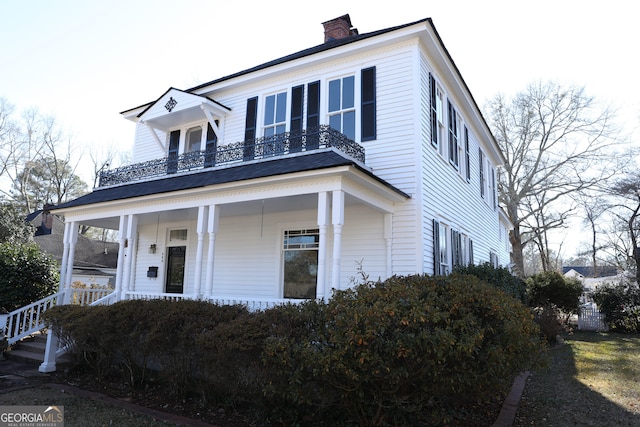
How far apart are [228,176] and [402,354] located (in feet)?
23.1

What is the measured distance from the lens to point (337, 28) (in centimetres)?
1504

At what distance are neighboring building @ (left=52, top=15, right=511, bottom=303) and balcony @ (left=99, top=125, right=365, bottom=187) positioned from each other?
4 cm

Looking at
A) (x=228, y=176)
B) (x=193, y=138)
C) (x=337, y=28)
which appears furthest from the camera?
(x=337, y=28)

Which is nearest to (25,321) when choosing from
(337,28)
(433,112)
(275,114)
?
(275,114)

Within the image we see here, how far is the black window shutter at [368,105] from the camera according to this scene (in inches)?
438

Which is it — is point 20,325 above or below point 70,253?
below

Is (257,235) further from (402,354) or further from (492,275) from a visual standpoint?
(402,354)

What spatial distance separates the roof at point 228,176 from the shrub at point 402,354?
384 centimetres

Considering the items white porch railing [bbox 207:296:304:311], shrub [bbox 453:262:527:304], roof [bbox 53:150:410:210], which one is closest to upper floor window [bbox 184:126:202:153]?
roof [bbox 53:150:410:210]

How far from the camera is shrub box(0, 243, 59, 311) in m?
12.4

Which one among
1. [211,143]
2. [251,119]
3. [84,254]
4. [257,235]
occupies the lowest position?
[257,235]

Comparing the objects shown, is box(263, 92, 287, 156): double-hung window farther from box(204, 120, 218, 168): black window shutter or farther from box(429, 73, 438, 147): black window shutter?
box(429, 73, 438, 147): black window shutter

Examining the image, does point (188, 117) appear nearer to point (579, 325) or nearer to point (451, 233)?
point (451, 233)

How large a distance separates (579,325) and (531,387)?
42.1ft
